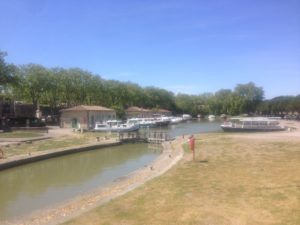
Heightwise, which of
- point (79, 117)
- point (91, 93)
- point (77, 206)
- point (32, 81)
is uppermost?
point (32, 81)

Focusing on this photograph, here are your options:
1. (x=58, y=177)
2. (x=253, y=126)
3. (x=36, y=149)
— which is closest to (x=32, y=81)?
(x=253, y=126)

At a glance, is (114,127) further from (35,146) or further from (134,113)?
(134,113)

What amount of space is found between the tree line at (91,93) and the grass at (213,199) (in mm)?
48820

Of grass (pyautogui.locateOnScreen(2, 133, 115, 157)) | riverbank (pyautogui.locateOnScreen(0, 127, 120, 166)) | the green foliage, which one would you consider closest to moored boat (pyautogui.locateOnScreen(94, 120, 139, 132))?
riverbank (pyautogui.locateOnScreen(0, 127, 120, 166))

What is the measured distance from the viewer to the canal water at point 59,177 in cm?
1825

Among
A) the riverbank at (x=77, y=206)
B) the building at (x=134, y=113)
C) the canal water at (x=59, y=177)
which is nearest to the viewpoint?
the riverbank at (x=77, y=206)

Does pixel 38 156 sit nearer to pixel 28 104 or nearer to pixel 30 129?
pixel 30 129

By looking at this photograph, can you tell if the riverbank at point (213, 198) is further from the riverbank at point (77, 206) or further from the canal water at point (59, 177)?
the canal water at point (59, 177)

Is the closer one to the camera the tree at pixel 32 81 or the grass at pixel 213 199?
the grass at pixel 213 199

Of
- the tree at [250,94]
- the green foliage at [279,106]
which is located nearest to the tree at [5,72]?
the green foliage at [279,106]

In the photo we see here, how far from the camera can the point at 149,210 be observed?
12.5m

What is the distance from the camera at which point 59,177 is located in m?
25.0

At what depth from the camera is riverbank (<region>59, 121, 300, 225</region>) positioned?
37.4ft

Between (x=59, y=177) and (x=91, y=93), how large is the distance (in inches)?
2647
